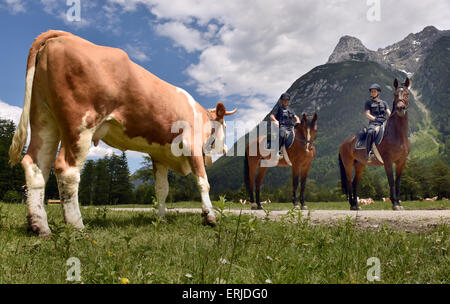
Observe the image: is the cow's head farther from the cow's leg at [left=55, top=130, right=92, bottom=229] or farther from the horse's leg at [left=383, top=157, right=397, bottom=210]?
the horse's leg at [left=383, top=157, right=397, bottom=210]

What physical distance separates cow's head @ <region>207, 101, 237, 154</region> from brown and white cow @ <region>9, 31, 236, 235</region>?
1.50 meters

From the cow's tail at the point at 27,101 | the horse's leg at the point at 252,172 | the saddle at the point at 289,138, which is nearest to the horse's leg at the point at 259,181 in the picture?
the horse's leg at the point at 252,172

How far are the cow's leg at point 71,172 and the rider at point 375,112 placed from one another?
912cm

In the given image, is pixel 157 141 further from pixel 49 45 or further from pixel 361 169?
pixel 361 169

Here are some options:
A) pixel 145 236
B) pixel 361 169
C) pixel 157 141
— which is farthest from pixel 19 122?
pixel 361 169

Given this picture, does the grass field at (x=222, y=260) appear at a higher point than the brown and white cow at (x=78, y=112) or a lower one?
lower

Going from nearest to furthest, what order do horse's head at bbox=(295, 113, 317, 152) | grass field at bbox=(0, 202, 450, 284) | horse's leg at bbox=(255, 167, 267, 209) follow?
grass field at bbox=(0, 202, 450, 284), horse's head at bbox=(295, 113, 317, 152), horse's leg at bbox=(255, 167, 267, 209)

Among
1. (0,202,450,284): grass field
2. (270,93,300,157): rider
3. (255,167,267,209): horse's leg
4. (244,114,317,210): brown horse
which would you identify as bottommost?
(0,202,450,284): grass field

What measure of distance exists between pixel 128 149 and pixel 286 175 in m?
134

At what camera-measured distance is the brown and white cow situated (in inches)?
149

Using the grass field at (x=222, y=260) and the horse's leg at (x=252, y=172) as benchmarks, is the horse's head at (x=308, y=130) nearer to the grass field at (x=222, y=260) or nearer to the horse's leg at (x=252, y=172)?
the horse's leg at (x=252, y=172)

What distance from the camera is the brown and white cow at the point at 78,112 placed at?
3.78 m

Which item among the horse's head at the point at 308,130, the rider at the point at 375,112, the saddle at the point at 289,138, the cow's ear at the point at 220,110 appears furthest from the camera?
the saddle at the point at 289,138

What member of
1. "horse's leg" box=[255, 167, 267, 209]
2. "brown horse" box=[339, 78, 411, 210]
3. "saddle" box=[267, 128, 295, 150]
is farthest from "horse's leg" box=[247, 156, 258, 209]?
"brown horse" box=[339, 78, 411, 210]
